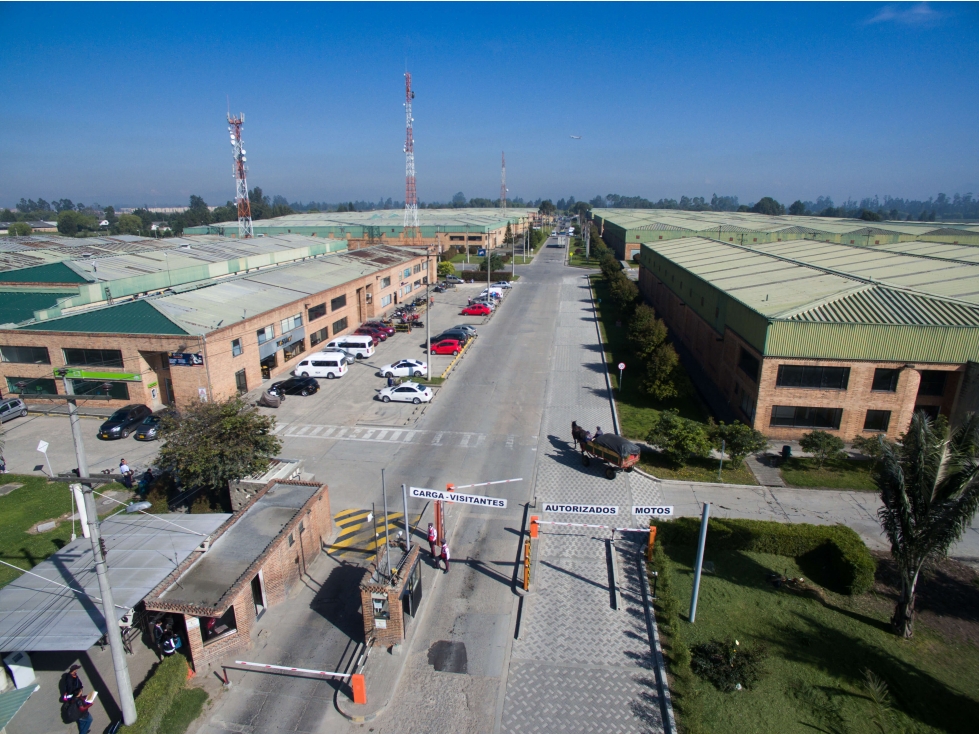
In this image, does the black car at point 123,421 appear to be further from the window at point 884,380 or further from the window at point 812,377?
the window at point 884,380

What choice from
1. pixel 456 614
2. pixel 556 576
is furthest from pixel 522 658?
pixel 556 576

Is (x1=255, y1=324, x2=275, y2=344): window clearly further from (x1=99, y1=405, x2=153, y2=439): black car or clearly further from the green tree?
the green tree

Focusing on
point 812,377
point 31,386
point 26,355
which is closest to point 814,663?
point 812,377

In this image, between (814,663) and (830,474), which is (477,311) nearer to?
(830,474)

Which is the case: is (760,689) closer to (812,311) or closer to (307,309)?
(812,311)

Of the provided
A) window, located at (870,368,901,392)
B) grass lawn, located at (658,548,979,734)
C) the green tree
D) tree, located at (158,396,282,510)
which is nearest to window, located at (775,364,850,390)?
window, located at (870,368,901,392)
